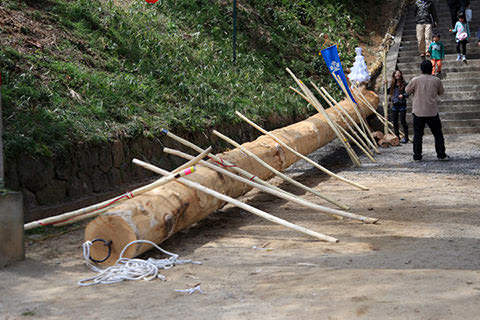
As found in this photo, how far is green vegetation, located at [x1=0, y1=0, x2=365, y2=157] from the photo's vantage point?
7.00 meters

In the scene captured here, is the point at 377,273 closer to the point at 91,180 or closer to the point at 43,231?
the point at 43,231

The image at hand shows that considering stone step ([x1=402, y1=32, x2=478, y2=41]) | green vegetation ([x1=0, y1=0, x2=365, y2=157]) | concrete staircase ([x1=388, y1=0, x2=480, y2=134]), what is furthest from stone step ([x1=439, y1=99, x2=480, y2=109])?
Answer: stone step ([x1=402, y1=32, x2=478, y2=41])

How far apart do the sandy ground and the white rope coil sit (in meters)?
0.09

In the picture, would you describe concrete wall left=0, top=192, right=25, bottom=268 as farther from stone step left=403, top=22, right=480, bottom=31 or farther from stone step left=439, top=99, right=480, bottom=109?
stone step left=403, top=22, right=480, bottom=31

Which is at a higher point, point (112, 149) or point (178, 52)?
point (178, 52)

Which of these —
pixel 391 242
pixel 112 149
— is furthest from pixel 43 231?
pixel 391 242

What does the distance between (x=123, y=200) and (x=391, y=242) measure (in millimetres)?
2468

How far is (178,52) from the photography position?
446 inches

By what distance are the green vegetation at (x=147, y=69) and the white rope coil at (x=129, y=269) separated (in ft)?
6.71

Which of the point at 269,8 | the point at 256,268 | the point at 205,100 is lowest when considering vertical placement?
the point at 256,268

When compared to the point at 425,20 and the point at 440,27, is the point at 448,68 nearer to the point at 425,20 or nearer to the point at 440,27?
the point at 425,20

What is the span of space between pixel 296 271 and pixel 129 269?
131 cm

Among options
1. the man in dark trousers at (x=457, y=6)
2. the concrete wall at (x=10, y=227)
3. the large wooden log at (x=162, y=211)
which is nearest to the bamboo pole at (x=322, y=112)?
the large wooden log at (x=162, y=211)

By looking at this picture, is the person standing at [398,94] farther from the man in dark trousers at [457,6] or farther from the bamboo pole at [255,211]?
the bamboo pole at [255,211]
